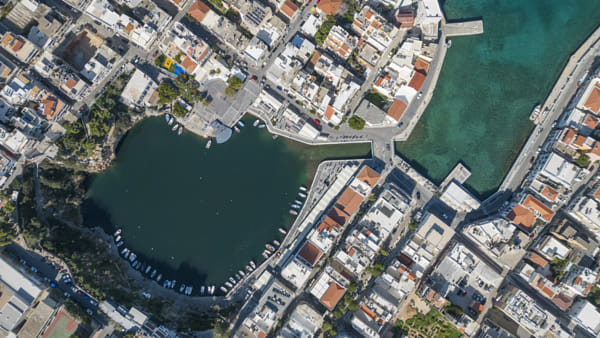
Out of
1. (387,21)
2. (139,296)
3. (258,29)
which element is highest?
(387,21)

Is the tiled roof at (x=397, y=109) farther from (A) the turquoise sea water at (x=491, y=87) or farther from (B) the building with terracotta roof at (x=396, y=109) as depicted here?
(A) the turquoise sea water at (x=491, y=87)

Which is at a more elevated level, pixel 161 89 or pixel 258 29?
pixel 258 29

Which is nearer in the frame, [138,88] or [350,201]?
[350,201]

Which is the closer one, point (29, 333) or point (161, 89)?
point (29, 333)

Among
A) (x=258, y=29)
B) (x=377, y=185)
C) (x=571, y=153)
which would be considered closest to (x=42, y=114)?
(x=258, y=29)

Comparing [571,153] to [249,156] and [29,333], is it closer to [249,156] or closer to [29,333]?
[249,156]

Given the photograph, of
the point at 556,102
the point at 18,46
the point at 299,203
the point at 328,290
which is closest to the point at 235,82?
the point at 299,203

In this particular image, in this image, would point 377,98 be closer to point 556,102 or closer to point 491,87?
point 491,87
